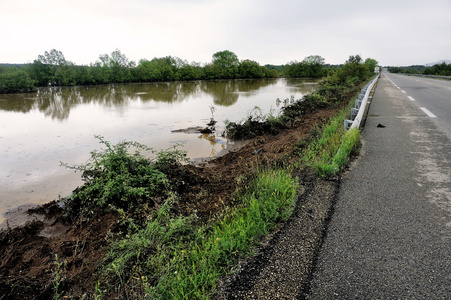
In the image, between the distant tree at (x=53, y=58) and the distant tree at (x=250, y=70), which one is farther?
the distant tree at (x=250, y=70)

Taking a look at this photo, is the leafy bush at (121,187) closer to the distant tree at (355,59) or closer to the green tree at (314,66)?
the distant tree at (355,59)

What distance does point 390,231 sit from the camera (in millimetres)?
2895

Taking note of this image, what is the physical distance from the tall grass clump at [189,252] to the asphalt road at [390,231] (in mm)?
761

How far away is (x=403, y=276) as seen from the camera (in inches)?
89.1

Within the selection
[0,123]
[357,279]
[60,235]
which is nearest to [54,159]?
[60,235]

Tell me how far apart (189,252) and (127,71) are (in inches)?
3064

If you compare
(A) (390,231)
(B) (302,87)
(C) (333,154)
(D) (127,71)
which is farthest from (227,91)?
(D) (127,71)

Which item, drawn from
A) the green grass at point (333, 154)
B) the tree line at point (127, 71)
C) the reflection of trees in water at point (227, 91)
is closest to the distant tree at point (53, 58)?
the tree line at point (127, 71)

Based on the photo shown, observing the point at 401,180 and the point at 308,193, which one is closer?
the point at 308,193

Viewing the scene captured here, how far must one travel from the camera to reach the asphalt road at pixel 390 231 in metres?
2.18

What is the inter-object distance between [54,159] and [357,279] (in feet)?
31.3

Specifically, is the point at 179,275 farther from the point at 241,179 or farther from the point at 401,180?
the point at 401,180

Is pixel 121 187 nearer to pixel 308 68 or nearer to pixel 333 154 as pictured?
pixel 333 154

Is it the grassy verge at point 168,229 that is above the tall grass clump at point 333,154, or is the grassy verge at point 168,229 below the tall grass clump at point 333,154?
below
